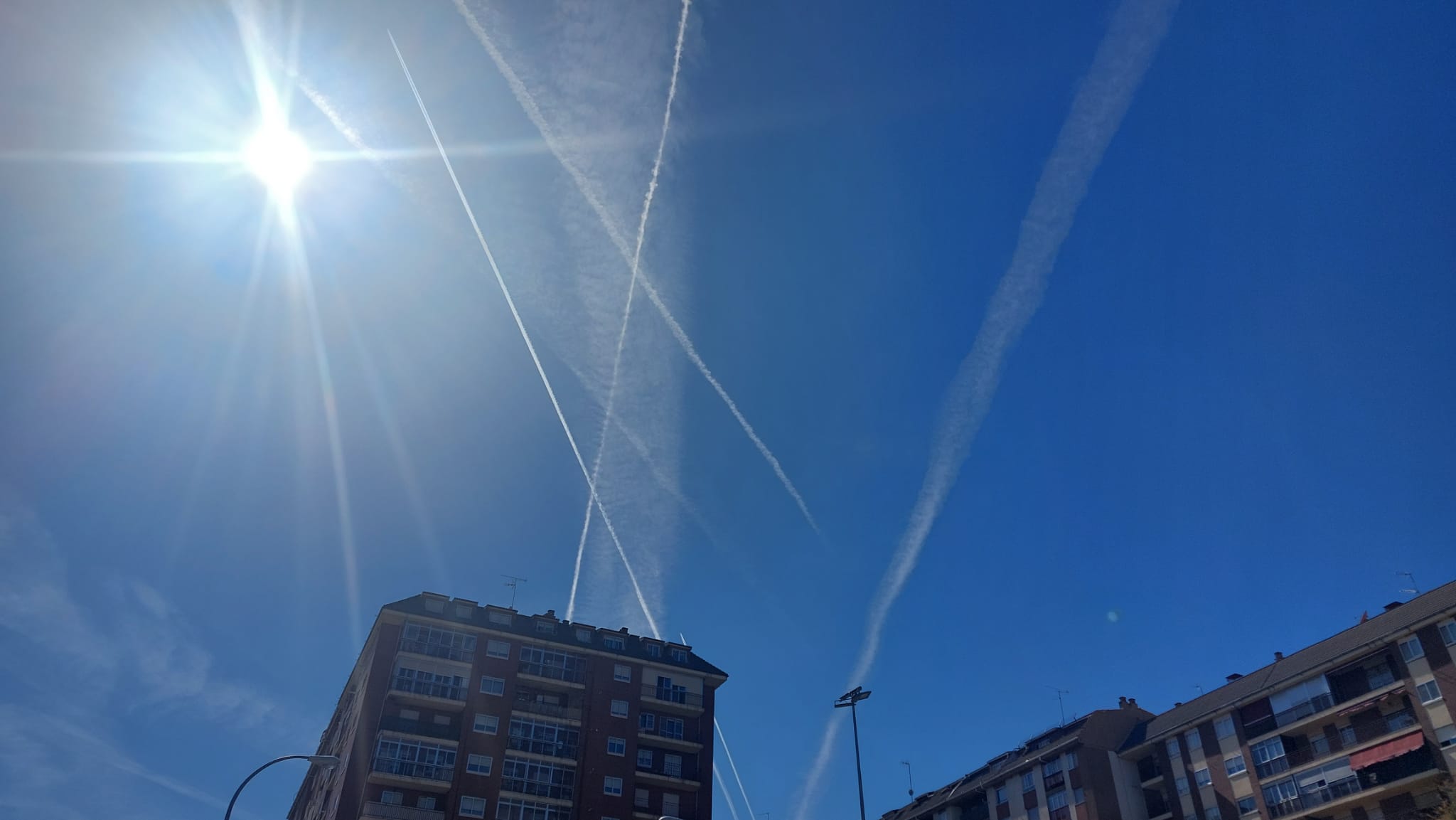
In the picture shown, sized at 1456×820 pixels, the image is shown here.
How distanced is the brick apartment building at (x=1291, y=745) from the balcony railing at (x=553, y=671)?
32.5 metres

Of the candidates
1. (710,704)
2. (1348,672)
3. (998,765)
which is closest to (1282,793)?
(1348,672)

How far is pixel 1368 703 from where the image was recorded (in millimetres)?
49938

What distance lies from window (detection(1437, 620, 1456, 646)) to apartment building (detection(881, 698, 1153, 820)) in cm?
2258

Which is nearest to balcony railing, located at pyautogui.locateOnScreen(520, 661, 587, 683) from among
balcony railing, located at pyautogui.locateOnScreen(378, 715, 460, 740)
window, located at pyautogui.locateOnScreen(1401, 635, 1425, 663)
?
balcony railing, located at pyautogui.locateOnScreen(378, 715, 460, 740)

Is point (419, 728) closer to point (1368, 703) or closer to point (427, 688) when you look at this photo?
point (427, 688)

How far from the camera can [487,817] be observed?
189ft

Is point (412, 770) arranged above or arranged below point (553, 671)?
below

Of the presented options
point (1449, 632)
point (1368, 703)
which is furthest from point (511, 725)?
point (1449, 632)

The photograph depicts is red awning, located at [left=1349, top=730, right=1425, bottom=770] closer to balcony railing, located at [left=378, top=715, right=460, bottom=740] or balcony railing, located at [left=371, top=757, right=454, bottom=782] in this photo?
balcony railing, located at [left=371, top=757, right=454, bottom=782]

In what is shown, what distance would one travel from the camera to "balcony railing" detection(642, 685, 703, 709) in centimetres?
6712

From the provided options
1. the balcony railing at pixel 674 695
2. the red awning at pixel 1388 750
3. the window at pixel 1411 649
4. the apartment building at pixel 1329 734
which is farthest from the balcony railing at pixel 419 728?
the window at pixel 1411 649

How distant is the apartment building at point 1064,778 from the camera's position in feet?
204

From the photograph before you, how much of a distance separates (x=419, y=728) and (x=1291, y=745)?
51.6 metres

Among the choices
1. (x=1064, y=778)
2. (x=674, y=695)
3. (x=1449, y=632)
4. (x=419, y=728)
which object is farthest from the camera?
(x=674, y=695)
